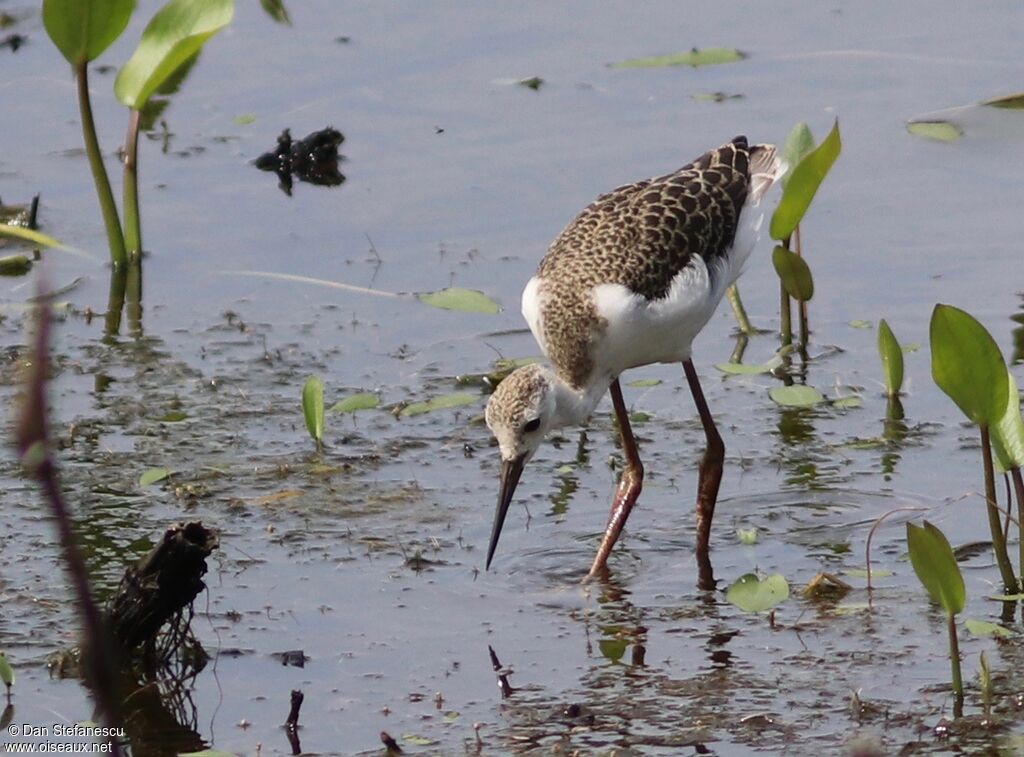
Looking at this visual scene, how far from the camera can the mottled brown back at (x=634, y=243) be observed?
19.0ft

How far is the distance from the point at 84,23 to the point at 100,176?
30.5 inches

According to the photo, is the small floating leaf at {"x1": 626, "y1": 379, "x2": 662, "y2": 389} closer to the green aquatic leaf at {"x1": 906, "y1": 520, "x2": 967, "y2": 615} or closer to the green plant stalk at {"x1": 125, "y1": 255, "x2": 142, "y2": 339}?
the green plant stalk at {"x1": 125, "y1": 255, "x2": 142, "y2": 339}

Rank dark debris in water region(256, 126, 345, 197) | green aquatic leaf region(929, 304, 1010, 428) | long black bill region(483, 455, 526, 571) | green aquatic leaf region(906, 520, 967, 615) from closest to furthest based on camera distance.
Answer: green aquatic leaf region(906, 520, 967, 615) < green aquatic leaf region(929, 304, 1010, 428) < long black bill region(483, 455, 526, 571) < dark debris in water region(256, 126, 345, 197)

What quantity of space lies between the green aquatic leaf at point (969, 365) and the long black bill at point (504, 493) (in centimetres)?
161

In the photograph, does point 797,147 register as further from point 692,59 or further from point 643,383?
point 692,59

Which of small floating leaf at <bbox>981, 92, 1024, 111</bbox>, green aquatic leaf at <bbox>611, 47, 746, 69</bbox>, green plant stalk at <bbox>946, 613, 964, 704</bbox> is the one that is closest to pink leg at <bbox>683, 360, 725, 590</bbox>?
green plant stalk at <bbox>946, 613, 964, 704</bbox>

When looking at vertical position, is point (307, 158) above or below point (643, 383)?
above

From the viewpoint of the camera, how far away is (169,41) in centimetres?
743

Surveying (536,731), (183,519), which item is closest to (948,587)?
(536,731)

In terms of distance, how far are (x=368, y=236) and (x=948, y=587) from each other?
514cm

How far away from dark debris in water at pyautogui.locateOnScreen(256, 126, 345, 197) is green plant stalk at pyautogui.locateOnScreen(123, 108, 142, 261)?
50.9 inches

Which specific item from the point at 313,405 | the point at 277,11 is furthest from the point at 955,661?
the point at 277,11

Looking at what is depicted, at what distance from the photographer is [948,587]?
13.7 ft

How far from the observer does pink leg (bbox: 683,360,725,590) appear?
5641mm
